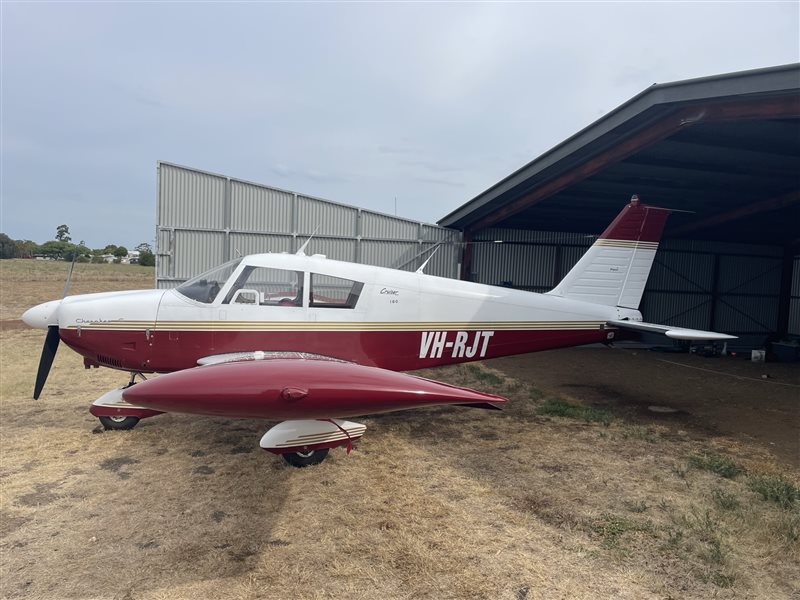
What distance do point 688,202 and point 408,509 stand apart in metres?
11.9

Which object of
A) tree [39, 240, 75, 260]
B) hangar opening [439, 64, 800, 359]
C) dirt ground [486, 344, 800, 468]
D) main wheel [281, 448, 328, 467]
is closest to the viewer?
main wheel [281, 448, 328, 467]

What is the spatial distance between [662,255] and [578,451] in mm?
13764

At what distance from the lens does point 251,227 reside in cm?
1241

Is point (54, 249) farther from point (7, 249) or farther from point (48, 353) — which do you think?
point (48, 353)

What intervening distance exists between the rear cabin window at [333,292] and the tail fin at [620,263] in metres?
3.20

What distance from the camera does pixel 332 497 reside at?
174 inches

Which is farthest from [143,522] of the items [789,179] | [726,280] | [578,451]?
[726,280]

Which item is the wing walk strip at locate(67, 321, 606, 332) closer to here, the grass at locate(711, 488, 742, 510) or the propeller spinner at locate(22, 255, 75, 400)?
the propeller spinner at locate(22, 255, 75, 400)

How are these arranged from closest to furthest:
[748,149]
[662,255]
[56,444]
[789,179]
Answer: [56,444]
[748,149]
[789,179]
[662,255]

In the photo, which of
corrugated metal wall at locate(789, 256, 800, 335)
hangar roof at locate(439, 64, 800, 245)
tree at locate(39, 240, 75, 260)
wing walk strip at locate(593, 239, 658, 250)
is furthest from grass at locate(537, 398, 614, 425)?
tree at locate(39, 240, 75, 260)

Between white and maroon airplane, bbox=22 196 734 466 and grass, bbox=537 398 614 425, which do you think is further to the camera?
grass, bbox=537 398 614 425

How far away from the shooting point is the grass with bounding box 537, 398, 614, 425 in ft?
23.5

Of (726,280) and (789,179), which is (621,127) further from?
Answer: (726,280)

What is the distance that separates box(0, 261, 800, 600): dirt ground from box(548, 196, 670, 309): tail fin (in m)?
1.86
